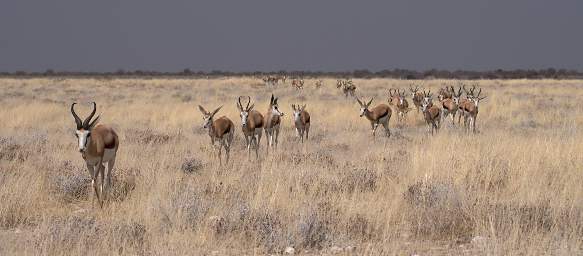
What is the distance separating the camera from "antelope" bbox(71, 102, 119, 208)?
7.86 m

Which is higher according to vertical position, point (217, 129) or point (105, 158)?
point (105, 158)

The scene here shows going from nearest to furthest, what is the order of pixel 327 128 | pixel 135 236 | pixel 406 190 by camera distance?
pixel 135 236 < pixel 406 190 < pixel 327 128

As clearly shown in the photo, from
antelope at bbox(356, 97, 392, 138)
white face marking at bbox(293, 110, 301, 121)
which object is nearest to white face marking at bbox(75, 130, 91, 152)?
white face marking at bbox(293, 110, 301, 121)

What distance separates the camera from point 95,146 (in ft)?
27.5

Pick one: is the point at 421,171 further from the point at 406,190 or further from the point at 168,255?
the point at 168,255

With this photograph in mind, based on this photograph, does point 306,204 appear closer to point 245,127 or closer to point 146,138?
point 245,127

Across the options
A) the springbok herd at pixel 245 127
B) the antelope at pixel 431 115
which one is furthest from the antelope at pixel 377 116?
the antelope at pixel 431 115

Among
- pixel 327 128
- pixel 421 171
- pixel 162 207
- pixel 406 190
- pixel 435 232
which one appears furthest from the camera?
pixel 327 128

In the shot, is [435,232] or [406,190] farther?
[406,190]

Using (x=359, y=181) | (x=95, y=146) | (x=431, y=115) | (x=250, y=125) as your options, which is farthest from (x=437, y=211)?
(x=431, y=115)

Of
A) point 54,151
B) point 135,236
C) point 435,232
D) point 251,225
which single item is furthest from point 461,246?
point 54,151

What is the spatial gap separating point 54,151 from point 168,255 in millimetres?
8955

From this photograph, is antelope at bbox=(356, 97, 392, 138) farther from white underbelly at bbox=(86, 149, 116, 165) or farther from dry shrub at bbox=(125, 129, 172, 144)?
white underbelly at bbox=(86, 149, 116, 165)

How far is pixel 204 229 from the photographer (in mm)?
6395
